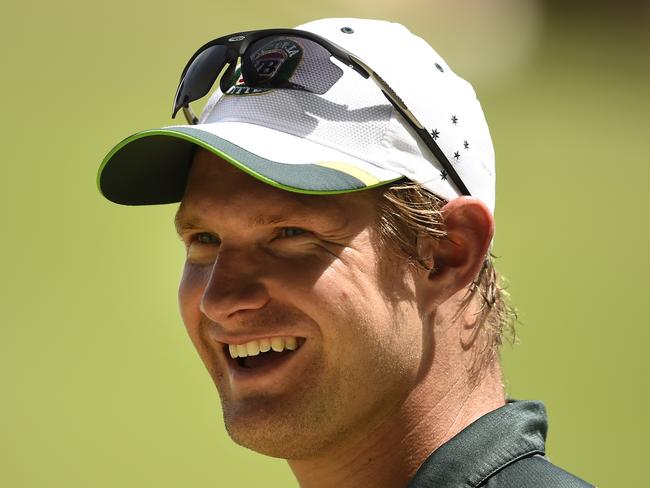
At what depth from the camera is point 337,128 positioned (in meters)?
0.98

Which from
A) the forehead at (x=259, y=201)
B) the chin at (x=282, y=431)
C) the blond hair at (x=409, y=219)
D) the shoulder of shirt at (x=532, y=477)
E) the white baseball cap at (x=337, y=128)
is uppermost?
the white baseball cap at (x=337, y=128)

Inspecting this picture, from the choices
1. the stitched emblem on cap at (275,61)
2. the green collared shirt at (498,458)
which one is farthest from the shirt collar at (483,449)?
the stitched emblem on cap at (275,61)

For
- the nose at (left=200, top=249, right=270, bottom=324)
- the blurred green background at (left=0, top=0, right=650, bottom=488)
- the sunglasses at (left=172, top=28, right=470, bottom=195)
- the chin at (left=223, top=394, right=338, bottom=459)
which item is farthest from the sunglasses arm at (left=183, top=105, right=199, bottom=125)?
the blurred green background at (left=0, top=0, right=650, bottom=488)

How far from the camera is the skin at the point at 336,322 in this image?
943 millimetres

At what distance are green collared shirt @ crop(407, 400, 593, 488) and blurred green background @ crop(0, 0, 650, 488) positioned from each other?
1399 millimetres

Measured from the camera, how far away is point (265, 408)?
96cm

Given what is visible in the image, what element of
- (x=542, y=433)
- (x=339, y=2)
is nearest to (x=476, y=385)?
(x=542, y=433)

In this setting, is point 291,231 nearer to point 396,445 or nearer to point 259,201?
point 259,201

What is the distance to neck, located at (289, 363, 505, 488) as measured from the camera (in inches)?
38.5

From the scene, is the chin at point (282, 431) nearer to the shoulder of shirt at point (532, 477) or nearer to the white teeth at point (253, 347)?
the white teeth at point (253, 347)

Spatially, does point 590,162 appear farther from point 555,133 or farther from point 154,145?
point 154,145

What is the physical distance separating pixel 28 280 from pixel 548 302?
130cm

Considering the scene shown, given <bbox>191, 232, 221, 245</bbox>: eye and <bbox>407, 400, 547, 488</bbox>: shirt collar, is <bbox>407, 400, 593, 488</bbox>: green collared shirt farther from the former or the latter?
<bbox>191, 232, 221, 245</bbox>: eye

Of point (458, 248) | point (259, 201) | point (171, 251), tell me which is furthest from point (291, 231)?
point (171, 251)
